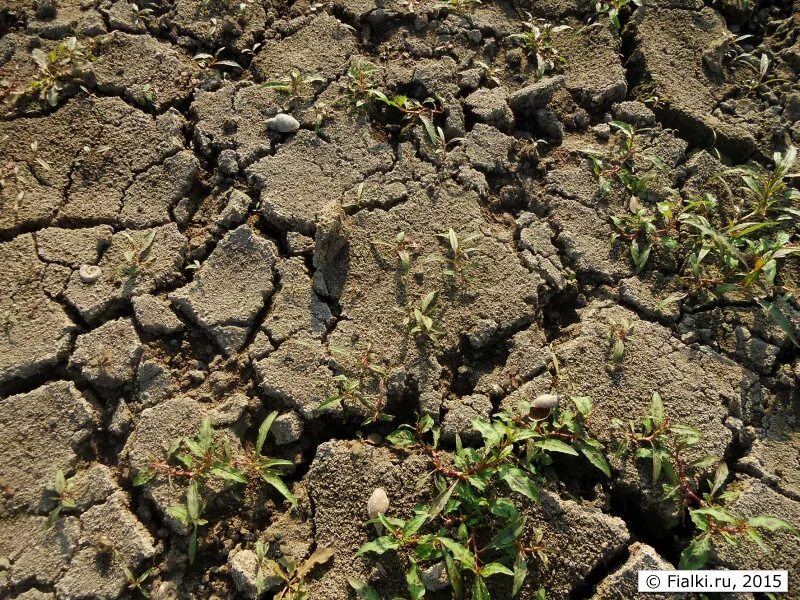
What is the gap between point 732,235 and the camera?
93.4 inches

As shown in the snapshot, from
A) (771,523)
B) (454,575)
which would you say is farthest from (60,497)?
(771,523)

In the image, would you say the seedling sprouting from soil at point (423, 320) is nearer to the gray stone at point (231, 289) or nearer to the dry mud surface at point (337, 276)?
the dry mud surface at point (337, 276)

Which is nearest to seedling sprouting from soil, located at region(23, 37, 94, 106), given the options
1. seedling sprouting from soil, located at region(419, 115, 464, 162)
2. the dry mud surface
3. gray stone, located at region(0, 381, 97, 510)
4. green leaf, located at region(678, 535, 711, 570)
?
the dry mud surface

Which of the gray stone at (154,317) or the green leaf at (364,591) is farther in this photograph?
the gray stone at (154,317)

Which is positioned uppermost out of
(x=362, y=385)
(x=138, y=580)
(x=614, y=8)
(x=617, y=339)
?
(x=614, y=8)

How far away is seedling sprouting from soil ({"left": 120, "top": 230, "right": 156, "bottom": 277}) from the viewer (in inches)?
92.7

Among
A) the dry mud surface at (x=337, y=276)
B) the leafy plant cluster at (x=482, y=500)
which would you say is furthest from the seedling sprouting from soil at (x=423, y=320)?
the leafy plant cluster at (x=482, y=500)

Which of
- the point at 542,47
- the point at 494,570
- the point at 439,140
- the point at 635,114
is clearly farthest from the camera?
the point at 542,47

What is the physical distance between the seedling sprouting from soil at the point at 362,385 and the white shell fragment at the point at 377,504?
0.25 meters

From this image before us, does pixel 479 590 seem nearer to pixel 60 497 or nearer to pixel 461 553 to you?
pixel 461 553

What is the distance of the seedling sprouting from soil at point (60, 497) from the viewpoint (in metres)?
2.02

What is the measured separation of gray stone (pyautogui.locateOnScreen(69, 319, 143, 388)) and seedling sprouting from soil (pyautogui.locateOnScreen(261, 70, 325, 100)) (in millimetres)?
1190

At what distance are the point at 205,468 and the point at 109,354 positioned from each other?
58 cm

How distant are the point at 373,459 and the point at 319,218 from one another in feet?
3.10
